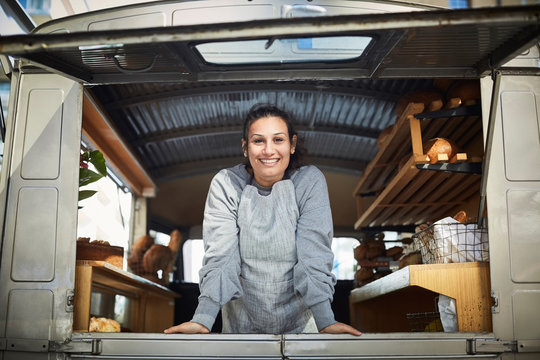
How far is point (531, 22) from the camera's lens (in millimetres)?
2305

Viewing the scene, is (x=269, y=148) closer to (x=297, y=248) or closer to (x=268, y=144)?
(x=268, y=144)

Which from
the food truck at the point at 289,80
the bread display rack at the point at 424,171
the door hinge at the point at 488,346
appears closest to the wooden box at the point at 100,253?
the food truck at the point at 289,80

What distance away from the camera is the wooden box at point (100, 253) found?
11.5 feet

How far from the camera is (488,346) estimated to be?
295cm

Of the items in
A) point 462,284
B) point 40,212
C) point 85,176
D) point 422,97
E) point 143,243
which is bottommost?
point 462,284

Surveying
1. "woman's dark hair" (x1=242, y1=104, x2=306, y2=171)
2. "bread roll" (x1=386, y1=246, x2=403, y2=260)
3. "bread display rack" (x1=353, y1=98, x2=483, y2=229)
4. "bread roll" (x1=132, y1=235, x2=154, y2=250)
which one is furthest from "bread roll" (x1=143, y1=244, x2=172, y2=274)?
"woman's dark hair" (x1=242, y1=104, x2=306, y2=171)

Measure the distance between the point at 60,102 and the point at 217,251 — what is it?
3.79ft

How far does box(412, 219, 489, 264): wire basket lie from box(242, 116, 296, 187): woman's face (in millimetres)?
955

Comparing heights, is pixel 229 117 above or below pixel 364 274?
above

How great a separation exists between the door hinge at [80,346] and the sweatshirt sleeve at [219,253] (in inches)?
18.8

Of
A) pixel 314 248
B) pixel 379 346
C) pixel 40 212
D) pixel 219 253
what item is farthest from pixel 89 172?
pixel 379 346

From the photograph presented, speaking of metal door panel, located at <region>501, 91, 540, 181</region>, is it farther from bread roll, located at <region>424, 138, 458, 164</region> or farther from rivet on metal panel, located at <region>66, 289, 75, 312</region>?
rivet on metal panel, located at <region>66, 289, 75, 312</region>

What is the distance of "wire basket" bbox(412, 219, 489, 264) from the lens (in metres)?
3.31

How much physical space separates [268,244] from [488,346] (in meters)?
1.19
